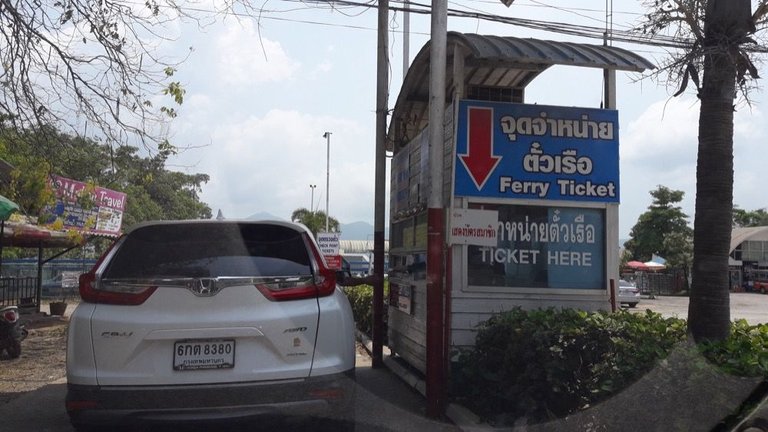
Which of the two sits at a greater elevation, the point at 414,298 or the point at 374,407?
the point at 414,298

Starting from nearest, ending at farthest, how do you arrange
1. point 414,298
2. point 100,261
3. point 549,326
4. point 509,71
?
point 100,261
point 549,326
point 414,298
point 509,71

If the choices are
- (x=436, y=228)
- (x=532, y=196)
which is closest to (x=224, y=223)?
(x=436, y=228)

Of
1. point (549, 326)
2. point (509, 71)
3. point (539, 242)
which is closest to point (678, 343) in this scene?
point (549, 326)

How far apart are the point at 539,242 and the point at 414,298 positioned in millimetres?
1532

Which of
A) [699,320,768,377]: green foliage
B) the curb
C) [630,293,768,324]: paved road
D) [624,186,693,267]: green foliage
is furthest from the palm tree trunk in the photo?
[624,186,693,267]: green foliage

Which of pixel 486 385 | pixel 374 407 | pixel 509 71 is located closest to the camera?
pixel 486 385

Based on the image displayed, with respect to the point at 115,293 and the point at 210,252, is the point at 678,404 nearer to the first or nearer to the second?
the point at 210,252

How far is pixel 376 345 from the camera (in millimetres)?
9648

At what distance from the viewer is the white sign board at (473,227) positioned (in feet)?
22.0

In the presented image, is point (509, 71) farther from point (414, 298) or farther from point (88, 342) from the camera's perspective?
point (88, 342)

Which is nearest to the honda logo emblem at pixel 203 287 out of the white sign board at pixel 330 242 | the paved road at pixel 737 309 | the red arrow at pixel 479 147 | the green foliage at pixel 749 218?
the red arrow at pixel 479 147

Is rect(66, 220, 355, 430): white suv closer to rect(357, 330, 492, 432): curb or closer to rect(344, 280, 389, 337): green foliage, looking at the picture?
rect(357, 330, 492, 432): curb

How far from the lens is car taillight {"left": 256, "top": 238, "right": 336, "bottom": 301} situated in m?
4.82

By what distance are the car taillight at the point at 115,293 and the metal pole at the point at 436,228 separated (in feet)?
8.61
